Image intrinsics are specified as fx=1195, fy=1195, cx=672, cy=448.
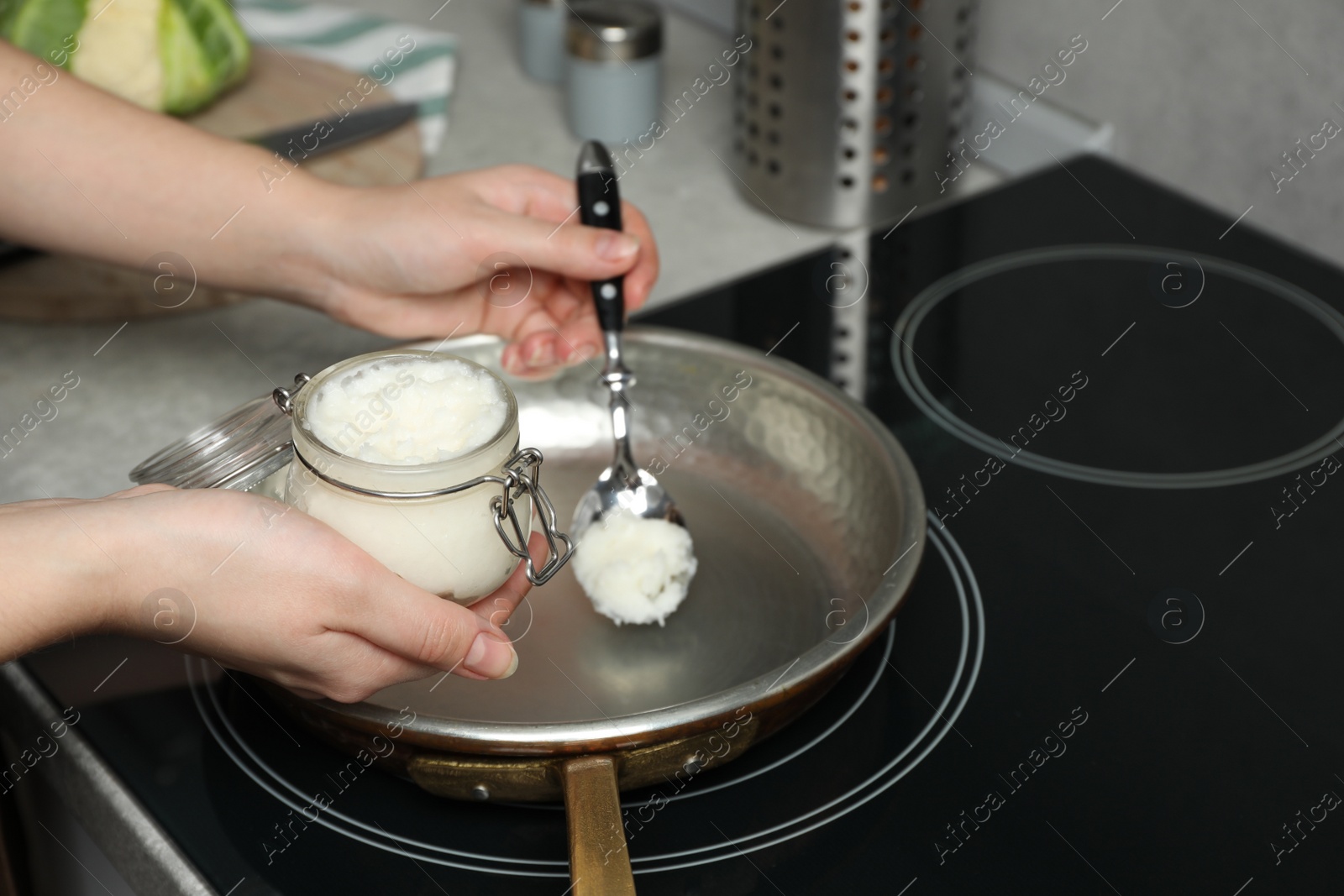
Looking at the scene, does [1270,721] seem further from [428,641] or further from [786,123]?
[786,123]

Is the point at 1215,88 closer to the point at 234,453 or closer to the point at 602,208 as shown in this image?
the point at 602,208

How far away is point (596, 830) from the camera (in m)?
0.50

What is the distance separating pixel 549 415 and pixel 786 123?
408mm

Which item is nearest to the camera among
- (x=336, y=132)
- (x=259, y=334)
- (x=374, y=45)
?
(x=259, y=334)

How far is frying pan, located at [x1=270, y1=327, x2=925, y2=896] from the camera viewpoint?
1.73 feet

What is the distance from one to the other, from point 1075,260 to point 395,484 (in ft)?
2.28

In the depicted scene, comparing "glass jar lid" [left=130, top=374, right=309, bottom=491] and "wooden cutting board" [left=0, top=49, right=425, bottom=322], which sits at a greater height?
"glass jar lid" [left=130, top=374, right=309, bottom=491]

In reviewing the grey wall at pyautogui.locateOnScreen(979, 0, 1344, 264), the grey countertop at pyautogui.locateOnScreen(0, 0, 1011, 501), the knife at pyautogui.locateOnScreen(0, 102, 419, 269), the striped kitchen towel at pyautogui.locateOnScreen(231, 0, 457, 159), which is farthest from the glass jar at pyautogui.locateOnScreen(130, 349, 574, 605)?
the grey wall at pyautogui.locateOnScreen(979, 0, 1344, 264)

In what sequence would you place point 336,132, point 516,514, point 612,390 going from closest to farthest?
point 516,514 < point 612,390 < point 336,132

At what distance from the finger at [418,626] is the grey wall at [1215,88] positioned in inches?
33.8

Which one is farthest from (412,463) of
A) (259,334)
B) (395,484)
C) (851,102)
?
(851,102)

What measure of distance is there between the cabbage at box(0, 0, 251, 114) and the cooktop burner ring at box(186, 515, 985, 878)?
2.22ft

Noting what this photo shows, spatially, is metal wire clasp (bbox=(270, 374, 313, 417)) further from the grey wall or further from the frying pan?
the grey wall

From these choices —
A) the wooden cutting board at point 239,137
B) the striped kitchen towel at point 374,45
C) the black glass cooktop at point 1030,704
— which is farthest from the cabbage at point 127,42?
the black glass cooktop at point 1030,704
